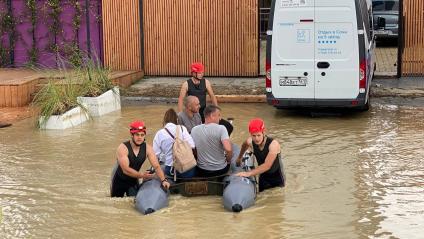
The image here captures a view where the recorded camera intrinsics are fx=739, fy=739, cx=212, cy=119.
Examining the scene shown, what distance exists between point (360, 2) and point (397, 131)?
2635mm

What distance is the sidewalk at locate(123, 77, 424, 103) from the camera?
17.1m

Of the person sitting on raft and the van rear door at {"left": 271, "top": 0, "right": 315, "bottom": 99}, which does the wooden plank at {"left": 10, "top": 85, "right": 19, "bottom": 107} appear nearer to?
the van rear door at {"left": 271, "top": 0, "right": 315, "bottom": 99}

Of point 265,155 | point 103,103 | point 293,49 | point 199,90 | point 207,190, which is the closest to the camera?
point 265,155

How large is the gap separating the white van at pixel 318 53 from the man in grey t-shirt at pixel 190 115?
167 inches

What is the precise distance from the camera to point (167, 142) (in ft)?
31.9

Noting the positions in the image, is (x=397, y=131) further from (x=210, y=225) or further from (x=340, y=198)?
(x=210, y=225)

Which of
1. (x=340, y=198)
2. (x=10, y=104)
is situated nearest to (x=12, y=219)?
(x=340, y=198)

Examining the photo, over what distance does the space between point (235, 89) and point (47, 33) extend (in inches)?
239

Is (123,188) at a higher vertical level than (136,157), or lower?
lower

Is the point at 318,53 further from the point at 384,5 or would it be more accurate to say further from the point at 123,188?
the point at 384,5

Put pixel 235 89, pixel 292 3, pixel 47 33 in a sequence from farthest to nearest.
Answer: pixel 47 33 < pixel 235 89 < pixel 292 3

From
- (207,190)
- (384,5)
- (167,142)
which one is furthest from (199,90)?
(384,5)

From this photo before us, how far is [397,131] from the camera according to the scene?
533 inches

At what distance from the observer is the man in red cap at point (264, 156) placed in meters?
9.27
